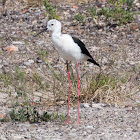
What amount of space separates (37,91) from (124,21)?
9.34 ft

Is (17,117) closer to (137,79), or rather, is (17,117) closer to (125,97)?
(125,97)

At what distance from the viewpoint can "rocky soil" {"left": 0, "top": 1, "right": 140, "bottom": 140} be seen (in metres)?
3.94

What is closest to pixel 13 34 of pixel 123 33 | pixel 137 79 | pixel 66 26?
pixel 66 26

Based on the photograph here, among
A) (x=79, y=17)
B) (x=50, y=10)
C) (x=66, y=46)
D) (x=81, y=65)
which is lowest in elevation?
(x=81, y=65)

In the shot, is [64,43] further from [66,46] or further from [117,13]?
[117,13]

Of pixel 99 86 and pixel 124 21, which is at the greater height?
pixel 124 21

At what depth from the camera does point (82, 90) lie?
16.2ft

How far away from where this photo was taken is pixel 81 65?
245 inches

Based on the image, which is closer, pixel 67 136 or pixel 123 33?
pixel 67 136

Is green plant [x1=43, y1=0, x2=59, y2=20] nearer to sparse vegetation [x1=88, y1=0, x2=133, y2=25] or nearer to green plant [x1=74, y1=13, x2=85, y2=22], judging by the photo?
green plant [x1=74, y1=13, x2=85, y2=22]

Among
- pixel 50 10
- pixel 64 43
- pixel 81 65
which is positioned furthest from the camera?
pixel 50 10

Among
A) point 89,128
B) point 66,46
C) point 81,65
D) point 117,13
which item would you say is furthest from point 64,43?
point 117,13

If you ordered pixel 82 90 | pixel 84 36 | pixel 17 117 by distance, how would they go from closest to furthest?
pixel 17 117 → pixel 82 90 → pixel 84 36

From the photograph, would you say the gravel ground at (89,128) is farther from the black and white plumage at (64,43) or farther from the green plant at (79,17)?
the green plant at (79,17)
